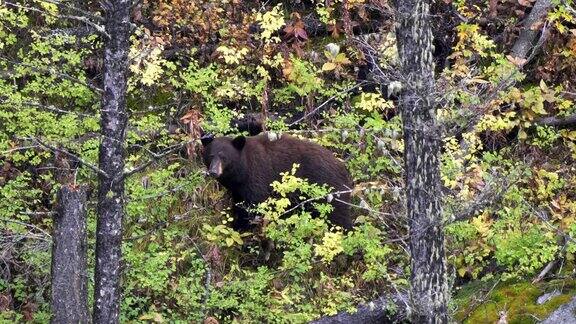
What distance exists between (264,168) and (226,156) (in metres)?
0.49

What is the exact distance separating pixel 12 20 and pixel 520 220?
6.38 m

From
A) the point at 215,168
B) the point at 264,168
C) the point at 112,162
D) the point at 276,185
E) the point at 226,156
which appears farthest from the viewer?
the point at 264,168

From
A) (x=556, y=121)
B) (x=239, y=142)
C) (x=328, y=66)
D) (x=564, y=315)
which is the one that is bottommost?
(x=564, y=315)

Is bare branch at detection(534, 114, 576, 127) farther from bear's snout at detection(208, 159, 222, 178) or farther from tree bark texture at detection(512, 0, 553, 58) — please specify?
bear's snout at detection(208, 159, 222, 178)

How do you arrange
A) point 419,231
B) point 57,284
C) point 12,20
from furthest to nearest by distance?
point 12,20
point 57,284
point 419,231

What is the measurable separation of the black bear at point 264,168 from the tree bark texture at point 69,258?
2.23 m

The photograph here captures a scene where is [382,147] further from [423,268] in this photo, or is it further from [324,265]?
[324,265]

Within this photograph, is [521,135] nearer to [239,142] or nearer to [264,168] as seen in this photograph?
[264,168]

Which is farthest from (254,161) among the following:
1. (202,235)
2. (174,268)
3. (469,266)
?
(469,266)

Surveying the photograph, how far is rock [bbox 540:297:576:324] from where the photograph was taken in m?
6.91

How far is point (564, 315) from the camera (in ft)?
22.9

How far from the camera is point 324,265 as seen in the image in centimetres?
900

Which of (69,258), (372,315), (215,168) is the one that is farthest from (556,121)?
(69,258)

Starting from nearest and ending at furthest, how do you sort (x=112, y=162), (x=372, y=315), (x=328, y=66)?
(x=112, y=162) < (x=372, y=315) < (x=328, y=66)
